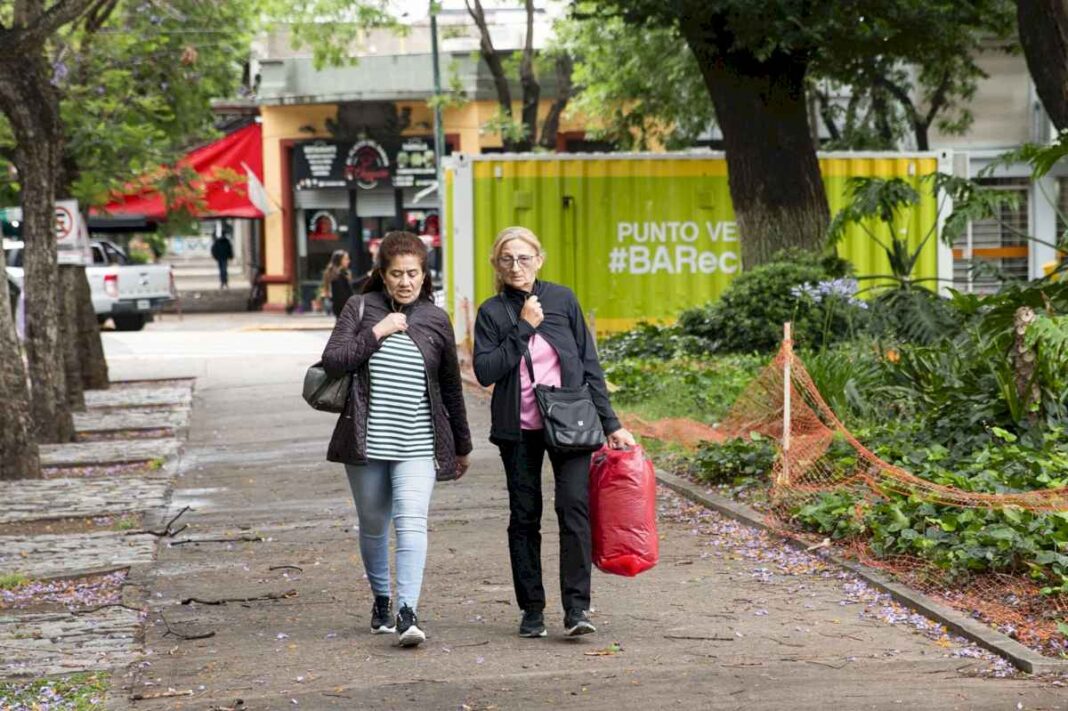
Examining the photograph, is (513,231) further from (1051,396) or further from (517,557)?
(1051,396)

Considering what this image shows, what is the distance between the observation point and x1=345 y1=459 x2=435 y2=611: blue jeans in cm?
732

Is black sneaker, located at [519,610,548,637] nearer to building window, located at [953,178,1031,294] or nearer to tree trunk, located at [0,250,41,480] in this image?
tree trunk, located at [0,250,41,480]

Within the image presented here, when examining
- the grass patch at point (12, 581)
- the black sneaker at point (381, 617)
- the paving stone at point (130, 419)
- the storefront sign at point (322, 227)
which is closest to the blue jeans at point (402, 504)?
the black sneaker at point (381, 617)

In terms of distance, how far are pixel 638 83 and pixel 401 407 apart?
919 inches

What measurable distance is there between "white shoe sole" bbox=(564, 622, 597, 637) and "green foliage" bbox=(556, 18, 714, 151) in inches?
849

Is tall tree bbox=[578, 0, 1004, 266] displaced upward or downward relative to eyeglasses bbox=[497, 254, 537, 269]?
upward

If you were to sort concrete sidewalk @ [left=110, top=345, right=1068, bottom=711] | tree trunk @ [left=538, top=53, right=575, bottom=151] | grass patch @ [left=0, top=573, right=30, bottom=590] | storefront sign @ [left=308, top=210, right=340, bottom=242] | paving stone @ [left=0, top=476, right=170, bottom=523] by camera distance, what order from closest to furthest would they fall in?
concrete sidewalk @ [left=110, top=345, right=1068, bottom=711]
grass patch @ [left=0, top=573, right=30, bottom=590]
paving stone @ [left=0, top=476, right=170, bottom=523]
tree trunk @ [left=538, top=53, right=575, bottom=151]
storefront sign @ [left=308, top=210, right=340, bottom=242]

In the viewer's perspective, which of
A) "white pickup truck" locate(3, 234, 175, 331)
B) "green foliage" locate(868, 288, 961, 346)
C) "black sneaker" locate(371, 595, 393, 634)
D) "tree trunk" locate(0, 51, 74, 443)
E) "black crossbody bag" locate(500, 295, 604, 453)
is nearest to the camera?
"black crossbody bag" locate(500, 295, 604, 453)

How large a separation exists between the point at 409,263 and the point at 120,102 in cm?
1509

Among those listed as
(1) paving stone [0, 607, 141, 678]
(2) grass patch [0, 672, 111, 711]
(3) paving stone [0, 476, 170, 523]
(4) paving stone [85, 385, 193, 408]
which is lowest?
(4) paving stone [85, 385, 193, 408]

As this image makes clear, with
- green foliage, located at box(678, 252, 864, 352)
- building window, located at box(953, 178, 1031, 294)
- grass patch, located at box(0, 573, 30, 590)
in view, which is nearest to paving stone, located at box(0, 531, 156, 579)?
grass patch, located at box(0, 573, 30, 590)

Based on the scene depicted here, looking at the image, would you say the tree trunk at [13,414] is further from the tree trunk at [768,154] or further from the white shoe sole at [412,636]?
the tree trunk at [768,154]

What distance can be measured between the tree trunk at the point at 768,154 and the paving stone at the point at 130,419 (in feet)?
21.7

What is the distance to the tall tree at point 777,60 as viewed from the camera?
56.5 ft
